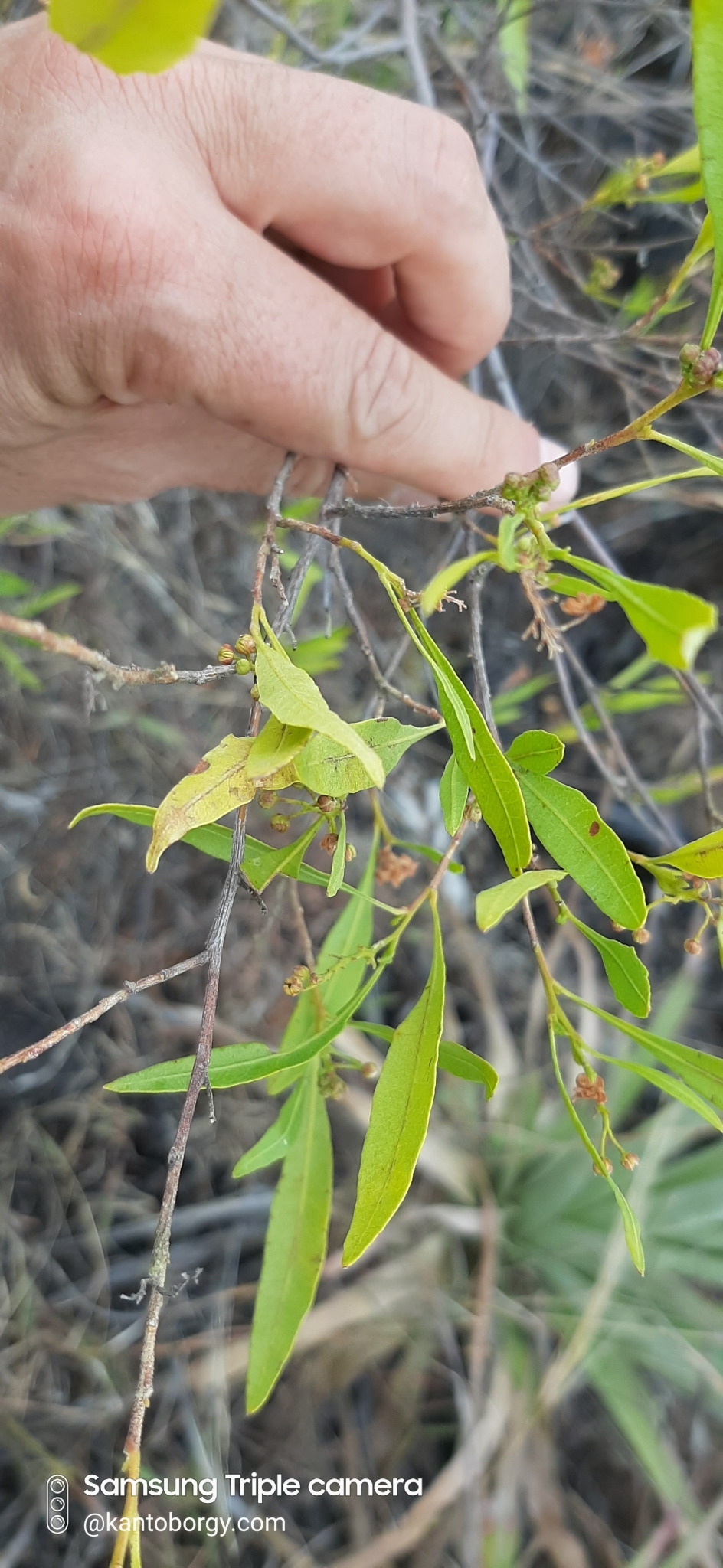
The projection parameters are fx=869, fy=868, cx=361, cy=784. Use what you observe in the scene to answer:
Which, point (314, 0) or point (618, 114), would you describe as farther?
point (618, 114)

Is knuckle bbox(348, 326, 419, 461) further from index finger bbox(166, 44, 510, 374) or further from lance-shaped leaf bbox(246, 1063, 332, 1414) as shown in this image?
lance-shaped leaf bbox(246, 1063, 332, 1414)

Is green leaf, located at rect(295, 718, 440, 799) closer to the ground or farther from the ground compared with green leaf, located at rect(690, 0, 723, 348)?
closer to the ground

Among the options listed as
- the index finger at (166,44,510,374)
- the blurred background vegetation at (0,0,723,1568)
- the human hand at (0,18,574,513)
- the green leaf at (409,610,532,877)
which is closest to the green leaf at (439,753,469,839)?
the green leaf at (409,610,532,877)

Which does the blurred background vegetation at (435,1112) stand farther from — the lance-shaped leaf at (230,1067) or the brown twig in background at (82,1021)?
the brown twig in background at (82,1021)

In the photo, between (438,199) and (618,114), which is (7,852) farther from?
(618,114)

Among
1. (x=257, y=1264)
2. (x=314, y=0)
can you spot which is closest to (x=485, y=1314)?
(x=257, y=1264)

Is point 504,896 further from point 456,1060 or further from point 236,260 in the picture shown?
point 236,260

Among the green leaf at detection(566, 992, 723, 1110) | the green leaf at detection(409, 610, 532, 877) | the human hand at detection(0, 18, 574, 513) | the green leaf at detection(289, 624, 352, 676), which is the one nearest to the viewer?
the green leaf at detection(409, 610, 532, 877)
